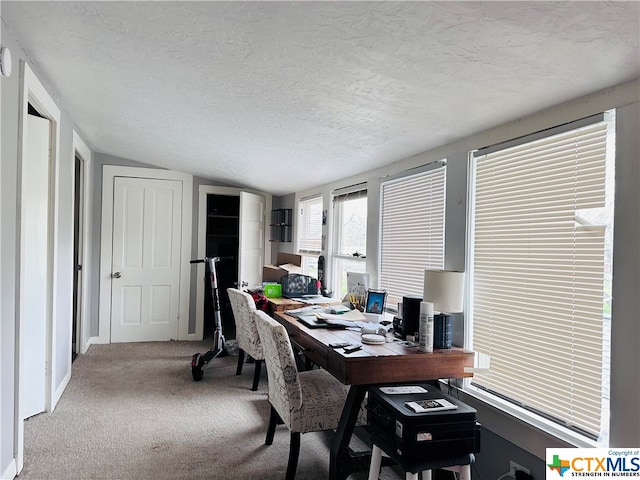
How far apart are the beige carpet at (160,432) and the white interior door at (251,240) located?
1.40m

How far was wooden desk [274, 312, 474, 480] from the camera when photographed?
2193 millimetres

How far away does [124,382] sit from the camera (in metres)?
3.90

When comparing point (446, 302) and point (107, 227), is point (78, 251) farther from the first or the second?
point (446, 302)

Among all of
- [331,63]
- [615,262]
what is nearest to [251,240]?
[331,63]

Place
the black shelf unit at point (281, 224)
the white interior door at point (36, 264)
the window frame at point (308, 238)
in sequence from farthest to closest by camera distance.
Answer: the black shelf unit at point (281, 224) < the window frame at point (308, 238) < the white interior door at point (36, 264)

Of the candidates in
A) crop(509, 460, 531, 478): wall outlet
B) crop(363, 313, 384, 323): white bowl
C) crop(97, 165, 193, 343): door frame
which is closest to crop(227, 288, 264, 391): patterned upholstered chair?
crop(363, 313, 384, 323): white bowl

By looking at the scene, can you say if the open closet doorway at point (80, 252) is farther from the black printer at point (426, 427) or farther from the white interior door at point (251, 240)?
the black printer at point (426, 427)

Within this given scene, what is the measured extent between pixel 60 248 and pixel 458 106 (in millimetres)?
3063

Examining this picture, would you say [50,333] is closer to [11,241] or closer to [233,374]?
[11,241]

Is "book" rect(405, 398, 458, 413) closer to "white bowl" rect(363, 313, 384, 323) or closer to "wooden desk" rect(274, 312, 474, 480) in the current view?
"wooden desk" rect(274, 312, 474, 480)

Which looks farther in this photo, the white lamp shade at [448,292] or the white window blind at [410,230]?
the white window blind at [410,230]

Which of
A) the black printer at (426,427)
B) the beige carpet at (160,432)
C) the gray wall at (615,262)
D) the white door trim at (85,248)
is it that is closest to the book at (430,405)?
the black printer at (426,427)

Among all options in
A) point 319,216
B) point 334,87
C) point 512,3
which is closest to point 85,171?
point 319,216

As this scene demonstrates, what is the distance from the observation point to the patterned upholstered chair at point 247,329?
3.56 metres
